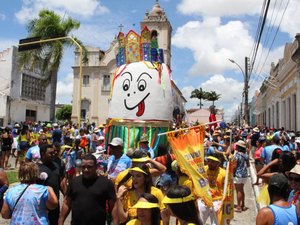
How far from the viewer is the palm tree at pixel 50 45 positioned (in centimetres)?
2166

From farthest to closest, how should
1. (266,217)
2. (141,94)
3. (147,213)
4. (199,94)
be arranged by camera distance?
(199,94) < (141,94) < (266,217) < (147,213)

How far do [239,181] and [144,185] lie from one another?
4.11 metres

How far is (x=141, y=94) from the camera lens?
886 centimetres

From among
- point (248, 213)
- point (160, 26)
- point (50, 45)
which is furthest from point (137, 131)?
point (160, 26)

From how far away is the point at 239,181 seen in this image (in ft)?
24.1

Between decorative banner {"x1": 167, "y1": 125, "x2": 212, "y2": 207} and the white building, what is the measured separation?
87.3 feet

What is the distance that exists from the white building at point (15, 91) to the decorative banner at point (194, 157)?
26.6 metres

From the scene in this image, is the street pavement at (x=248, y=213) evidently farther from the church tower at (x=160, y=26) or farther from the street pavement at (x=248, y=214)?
the church tower at (x=160, y=26)

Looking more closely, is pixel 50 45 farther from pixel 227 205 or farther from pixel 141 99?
pixel 227 205

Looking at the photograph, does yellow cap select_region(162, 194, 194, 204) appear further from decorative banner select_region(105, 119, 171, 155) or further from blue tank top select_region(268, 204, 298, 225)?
decorative banner select_region(105, 119, 171, 155)

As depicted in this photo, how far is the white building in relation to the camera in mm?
31205

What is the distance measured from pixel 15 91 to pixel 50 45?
39.3 feet

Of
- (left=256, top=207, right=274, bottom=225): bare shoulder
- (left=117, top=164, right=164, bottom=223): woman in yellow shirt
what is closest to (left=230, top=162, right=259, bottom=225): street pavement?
(left=117, top=164, right=164, bottom=223): woman in yellow shirt

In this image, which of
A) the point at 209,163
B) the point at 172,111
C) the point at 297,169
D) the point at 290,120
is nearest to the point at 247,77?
the point at 290,120
